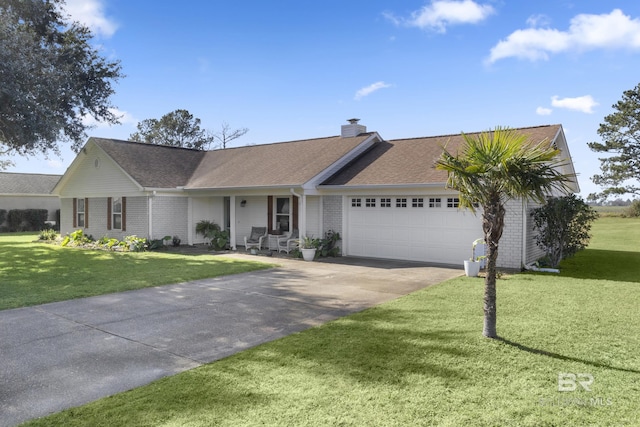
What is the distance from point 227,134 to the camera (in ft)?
146

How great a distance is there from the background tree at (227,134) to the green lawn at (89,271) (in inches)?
1120

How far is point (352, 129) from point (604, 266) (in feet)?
35.2

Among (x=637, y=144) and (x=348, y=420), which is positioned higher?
(x=637, y=144)

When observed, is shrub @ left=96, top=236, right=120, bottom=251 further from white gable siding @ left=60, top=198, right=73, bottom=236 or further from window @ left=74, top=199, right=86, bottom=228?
white gable siding @ left=60, top=198, right=73, bottom=236

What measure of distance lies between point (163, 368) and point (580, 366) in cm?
484

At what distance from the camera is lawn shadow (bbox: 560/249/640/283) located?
11555mm

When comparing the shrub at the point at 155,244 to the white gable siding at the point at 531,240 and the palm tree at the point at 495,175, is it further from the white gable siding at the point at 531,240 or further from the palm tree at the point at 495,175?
the palm tree at the point at 495,175

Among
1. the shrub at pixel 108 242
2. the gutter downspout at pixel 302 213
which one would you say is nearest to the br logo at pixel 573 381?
the gutter downspout at pixel 302 213

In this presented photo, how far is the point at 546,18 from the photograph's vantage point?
1309cm

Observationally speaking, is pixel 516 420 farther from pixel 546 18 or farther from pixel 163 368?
pixel 546 18

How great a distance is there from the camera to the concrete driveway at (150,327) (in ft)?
15.0

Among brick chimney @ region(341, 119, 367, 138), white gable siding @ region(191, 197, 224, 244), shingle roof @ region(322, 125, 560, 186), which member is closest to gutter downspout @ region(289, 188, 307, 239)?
shingle roof @ region(322, 125, 560, 186)

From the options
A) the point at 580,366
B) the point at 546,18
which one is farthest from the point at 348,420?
the point at 546,18

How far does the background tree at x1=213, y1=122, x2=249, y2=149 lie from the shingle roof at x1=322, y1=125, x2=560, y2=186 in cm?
2832
